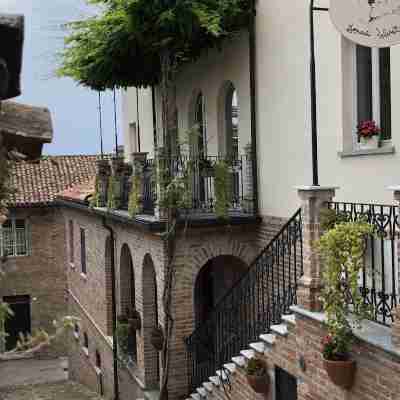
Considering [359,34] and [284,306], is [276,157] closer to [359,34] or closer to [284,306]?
[284,306]

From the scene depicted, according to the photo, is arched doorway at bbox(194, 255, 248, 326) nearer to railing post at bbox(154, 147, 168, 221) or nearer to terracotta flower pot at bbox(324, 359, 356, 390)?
railing post at bbox(154, 147, 168, 221)

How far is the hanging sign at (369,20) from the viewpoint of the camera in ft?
21.5

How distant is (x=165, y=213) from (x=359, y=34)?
5.30m

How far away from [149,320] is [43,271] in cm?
1731

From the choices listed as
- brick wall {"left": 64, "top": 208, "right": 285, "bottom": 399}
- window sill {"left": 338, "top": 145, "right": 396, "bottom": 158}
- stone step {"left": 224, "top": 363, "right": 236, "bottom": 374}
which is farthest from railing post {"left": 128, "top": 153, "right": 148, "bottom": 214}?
window sill {"left": 338, "top": 145, "right": 396, "bottom": 158}

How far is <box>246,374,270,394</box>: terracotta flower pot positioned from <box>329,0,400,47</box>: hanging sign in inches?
173

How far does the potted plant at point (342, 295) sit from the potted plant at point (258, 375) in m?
2.12

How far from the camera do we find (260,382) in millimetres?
8562

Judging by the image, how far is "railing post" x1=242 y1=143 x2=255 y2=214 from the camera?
12094 millimetres

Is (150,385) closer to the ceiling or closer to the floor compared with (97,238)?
closer to the floor

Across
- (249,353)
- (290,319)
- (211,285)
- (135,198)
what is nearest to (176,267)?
(135,198)

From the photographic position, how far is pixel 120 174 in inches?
568

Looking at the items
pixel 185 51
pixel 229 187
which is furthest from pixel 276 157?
pixel 185 51

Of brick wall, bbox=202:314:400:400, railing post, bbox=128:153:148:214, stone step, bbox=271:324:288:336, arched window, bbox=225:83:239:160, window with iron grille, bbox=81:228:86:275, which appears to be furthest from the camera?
window with iron grille, bbox=81:228:86:275
